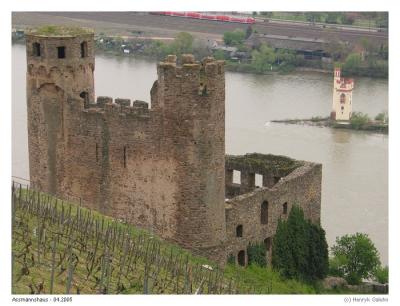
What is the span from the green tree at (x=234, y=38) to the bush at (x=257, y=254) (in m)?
39.8

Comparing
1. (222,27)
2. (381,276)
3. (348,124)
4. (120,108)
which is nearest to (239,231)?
(120,108)

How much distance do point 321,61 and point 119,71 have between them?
42.7 feet

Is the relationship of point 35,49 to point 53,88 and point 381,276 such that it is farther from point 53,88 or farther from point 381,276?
point 381,276

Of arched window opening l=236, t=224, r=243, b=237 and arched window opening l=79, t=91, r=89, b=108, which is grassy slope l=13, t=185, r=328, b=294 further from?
arched window opening l=79, t=91, r=89, b=108

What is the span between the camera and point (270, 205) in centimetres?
2950

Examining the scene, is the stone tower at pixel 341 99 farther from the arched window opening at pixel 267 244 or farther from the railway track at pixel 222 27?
the arched window opening at pixel 267 244

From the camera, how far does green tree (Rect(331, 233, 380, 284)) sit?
104 ft

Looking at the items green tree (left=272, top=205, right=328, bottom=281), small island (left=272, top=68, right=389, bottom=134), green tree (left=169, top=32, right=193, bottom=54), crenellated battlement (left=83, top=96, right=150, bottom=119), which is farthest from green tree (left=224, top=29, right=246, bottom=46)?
crenellated battlement (left=83, top=96, right=150, bottom=119)

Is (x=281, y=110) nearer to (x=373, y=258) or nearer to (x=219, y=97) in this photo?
(x=373, y=258)

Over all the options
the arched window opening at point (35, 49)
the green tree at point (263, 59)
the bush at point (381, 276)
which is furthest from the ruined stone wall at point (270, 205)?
the green tree at point (263, 59)

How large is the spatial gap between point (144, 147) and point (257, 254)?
3646 millimetres

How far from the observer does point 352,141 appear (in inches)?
2000

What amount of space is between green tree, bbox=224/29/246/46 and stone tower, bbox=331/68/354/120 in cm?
1085
